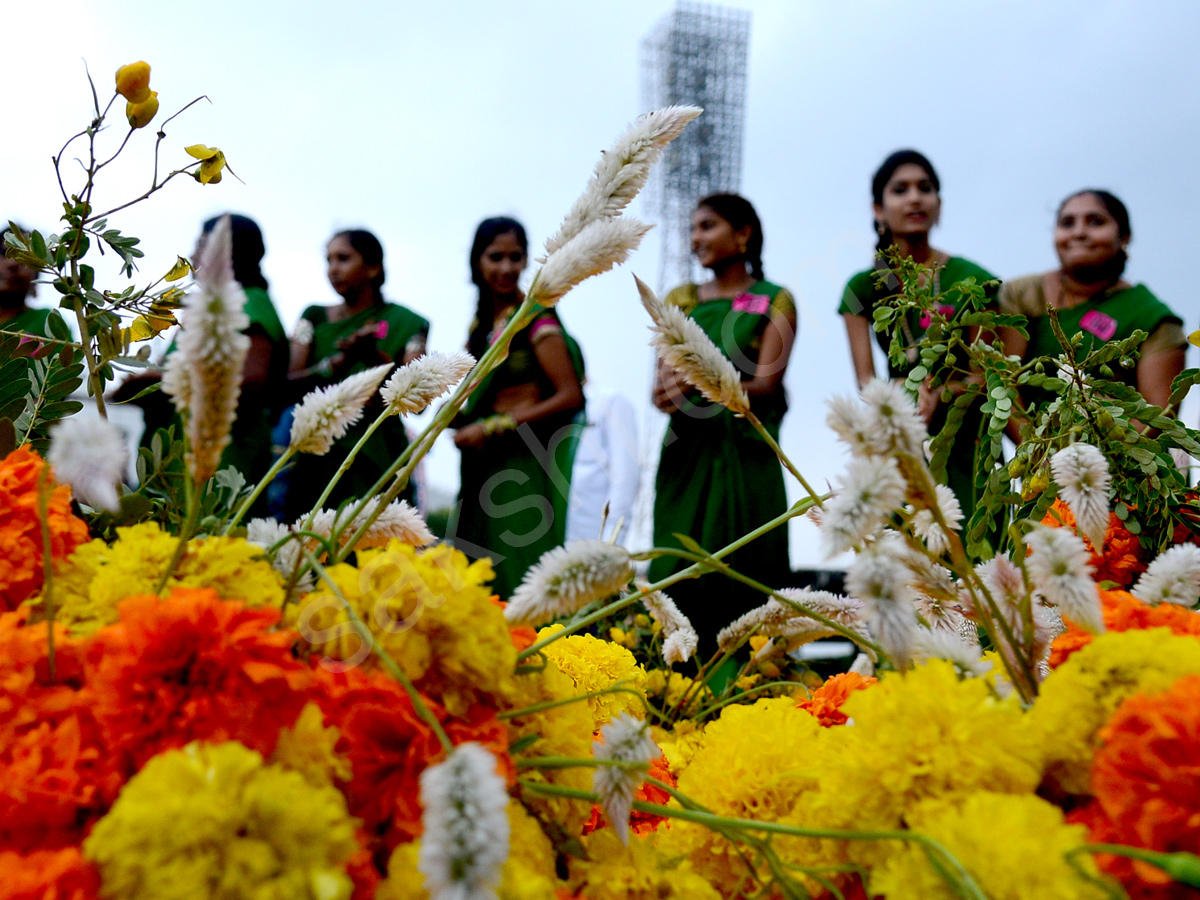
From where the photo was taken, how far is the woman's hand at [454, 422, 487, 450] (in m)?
3.37

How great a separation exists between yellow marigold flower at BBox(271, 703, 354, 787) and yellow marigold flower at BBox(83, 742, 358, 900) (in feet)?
0.09

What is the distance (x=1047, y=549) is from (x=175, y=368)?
430mm

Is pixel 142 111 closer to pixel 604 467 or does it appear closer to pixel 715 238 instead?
pixel 715 238

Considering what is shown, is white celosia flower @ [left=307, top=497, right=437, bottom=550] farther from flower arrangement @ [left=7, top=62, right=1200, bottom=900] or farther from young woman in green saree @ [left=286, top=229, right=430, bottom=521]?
young woman in green saree @ [left=286, top=229, right=430, bottom=521]

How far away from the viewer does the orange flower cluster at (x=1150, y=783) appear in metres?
0.40

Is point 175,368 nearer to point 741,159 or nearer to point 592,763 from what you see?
point 592,763

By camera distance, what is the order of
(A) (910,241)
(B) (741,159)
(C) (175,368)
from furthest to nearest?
(B) (741,159) → (A) (910,241) → (C) (175,368)

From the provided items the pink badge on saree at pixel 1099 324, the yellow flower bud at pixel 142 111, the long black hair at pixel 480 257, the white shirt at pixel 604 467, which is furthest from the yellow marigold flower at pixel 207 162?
the white shirt at pixel 604 467

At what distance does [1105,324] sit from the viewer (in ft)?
8.76

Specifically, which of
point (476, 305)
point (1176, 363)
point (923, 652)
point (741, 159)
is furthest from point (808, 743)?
point (741, 159)

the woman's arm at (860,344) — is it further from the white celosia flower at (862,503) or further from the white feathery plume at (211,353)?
the white feathery plume at (211,353)

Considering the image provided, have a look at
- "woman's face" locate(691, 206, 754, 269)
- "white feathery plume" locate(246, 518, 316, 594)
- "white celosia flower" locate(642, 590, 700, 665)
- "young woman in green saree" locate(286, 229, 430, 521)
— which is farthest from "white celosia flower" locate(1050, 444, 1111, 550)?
"young woman in green saree" locate(286, 229, 430, 521)

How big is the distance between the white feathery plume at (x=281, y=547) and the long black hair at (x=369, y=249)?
10.3 ft

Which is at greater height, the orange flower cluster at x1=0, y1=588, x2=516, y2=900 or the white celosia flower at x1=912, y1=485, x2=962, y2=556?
the white celosia flower at x1=912, y1=485, x2=962, y2=556
